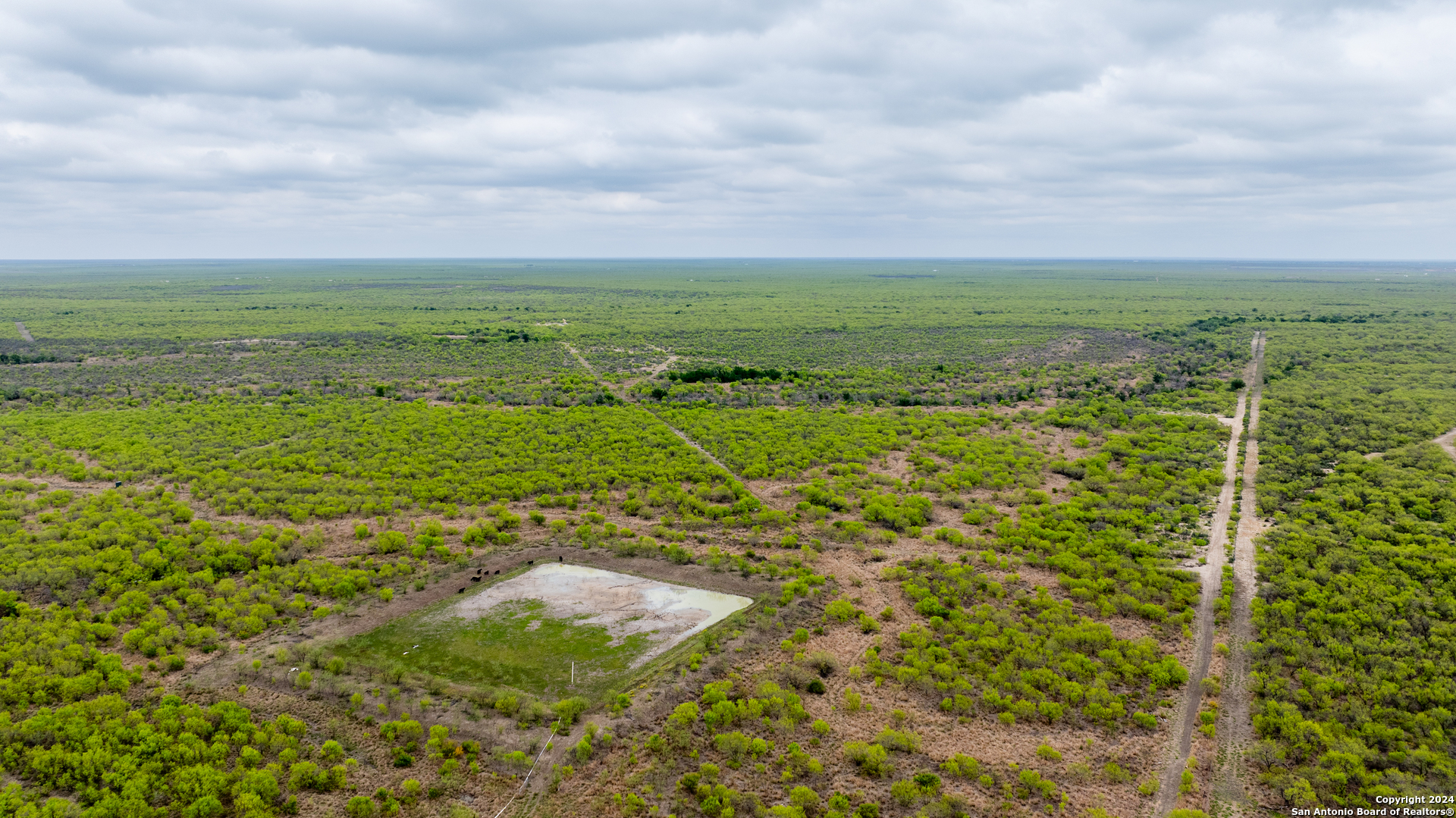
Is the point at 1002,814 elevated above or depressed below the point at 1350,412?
below

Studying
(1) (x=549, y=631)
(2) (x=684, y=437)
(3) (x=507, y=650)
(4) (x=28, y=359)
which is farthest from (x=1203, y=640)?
(4) (x=28, y=359)

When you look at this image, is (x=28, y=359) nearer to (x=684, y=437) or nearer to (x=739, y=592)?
(x=684, y=437)

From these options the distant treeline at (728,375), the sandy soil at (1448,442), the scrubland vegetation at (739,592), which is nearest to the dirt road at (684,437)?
the scrubland vegetation at (739,592)

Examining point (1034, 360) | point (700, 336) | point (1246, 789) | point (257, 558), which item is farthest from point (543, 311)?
point (1246, 789)

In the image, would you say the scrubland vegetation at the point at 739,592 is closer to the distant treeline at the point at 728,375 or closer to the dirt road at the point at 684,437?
the dirt road at the point at 684,437

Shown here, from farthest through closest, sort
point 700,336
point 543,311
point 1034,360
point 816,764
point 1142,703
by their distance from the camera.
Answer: point 543,311 → point 700,336 → point 1034,360 → point 1142,703 → point 816,764

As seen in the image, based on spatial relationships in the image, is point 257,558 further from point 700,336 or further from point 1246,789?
point 700,336
